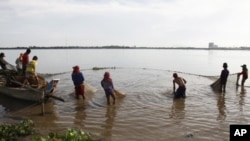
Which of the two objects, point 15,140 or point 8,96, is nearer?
point 15,140

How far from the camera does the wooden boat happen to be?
534 inches

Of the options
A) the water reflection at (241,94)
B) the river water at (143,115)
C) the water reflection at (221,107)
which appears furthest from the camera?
the water reflection at (241,94)

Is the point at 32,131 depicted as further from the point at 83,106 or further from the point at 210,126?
the point at 210,126

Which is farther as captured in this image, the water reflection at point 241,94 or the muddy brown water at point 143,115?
the water reflection at point 241,94

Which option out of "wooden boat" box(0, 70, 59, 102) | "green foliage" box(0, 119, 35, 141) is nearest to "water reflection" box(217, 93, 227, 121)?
"green foliage" box(0, 119, 35, 141)

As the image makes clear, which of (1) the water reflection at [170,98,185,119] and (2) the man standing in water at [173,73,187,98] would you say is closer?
(1) the water reflection at [170,98,185,119]

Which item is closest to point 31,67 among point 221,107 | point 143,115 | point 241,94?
point 143,115

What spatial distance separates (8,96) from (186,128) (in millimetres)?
9801

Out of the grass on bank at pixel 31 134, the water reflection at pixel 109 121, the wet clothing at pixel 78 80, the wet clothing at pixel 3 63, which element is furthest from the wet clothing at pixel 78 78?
the wet clothing at pixel 3 63

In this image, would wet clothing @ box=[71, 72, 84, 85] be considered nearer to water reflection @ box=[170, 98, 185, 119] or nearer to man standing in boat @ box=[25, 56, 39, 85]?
man standing in boat @ box=[25, 56, 39, 85]

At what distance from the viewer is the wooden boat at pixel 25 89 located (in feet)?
44.5

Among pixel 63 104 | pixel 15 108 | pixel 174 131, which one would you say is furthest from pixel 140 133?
pixel 15 108

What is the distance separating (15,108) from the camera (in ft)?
43.8

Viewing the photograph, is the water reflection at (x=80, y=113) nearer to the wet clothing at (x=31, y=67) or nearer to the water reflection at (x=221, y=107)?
the wet clothing at (x=31, y=67)
